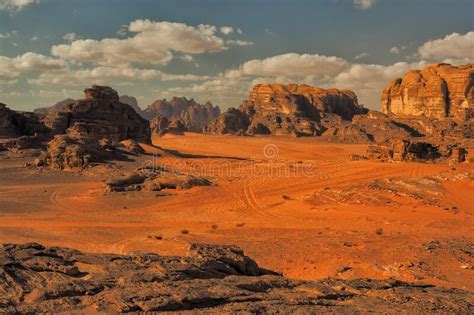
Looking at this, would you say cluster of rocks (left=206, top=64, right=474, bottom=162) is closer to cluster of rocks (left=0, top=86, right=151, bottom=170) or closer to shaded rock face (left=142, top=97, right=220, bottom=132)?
cluster of rocks (left=0, top=86, right=151, bottom=170)

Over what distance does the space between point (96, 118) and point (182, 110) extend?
141 m

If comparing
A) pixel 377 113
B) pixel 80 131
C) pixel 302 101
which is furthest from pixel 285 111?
pixel 80 131

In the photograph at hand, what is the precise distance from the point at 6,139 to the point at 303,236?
40.9 metres

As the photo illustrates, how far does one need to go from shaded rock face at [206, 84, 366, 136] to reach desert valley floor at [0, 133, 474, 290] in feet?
201

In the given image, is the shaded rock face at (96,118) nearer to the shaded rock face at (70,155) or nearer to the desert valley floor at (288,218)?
the shaded rock face at (70,155)

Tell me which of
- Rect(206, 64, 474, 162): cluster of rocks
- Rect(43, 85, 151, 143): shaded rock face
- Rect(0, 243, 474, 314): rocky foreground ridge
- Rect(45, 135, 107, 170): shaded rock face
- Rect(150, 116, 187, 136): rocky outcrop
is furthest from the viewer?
Rect(150, 116, 187, 136): rocky outcrop

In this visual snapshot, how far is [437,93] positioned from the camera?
3784 inches

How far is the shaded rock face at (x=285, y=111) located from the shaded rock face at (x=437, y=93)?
18158 millimetres

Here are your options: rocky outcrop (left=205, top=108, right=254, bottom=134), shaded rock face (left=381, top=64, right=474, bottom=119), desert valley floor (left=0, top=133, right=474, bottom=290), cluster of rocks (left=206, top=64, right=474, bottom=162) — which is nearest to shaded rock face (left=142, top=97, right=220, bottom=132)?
cluster of rocks (left=206, top=64, right=474, bottom=162)

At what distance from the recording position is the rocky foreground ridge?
660 centimetres

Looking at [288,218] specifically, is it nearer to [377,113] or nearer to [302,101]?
[377,113]

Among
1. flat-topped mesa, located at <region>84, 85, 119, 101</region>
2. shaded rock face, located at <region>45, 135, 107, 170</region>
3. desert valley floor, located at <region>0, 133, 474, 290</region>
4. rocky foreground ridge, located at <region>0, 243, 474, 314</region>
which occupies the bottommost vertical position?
desert valley floor, located at <region>0, 133, 474, 290</region>

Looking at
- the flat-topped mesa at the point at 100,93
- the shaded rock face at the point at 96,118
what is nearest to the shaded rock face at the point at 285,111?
the shaded rock face at the point at 96,118

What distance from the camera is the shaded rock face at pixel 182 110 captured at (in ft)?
588
